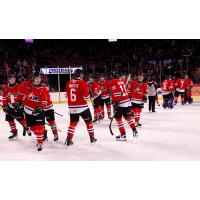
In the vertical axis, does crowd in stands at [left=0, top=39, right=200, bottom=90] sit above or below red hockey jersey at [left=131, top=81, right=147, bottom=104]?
above

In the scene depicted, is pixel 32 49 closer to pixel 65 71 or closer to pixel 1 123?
pixel 65 71

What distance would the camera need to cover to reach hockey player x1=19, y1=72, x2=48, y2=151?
3996mm

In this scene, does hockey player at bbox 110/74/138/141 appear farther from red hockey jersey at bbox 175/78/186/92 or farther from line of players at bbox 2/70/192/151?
red hockey jersey at bbox 175/78/186/92

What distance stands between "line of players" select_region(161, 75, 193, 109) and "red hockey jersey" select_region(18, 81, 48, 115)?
5.43 metres

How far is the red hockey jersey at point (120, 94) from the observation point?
461 cm

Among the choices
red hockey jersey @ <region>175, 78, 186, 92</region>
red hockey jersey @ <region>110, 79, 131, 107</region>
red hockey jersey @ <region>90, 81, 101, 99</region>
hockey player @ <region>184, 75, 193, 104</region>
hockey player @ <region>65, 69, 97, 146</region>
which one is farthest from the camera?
hockey player @ <region>184, 75, 193, 104</region>

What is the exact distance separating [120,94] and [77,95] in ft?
2.45

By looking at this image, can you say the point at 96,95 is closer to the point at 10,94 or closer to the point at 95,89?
the point at 95,89

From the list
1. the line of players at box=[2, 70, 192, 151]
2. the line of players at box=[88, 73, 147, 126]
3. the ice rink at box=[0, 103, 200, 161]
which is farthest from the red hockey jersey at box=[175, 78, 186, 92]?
the line of players at box=[2, 70, 192, 151]

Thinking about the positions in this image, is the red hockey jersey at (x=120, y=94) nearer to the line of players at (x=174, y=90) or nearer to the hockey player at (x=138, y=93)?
the hockey player at (x=138, y=93)

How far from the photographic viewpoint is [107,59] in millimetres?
11844

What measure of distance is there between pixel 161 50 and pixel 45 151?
7817 mm

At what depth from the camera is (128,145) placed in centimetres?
441
